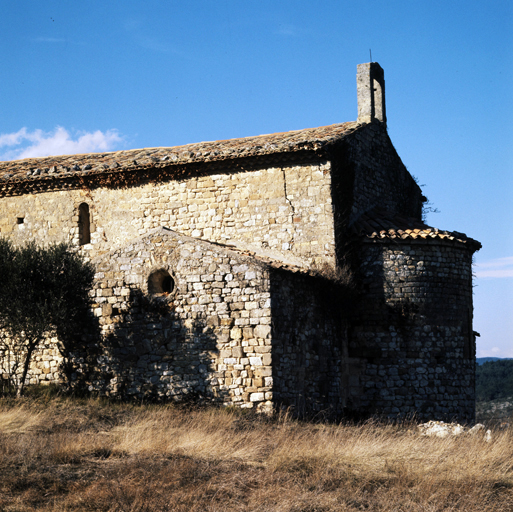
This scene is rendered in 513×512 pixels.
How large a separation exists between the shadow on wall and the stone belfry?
28.6ft

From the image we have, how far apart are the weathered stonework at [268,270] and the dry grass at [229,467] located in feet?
5.84

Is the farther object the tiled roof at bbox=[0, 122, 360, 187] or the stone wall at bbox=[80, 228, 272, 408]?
the tiled roof at bbox=[0, 122, 360, 187]

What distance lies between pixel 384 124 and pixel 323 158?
415 centimetres

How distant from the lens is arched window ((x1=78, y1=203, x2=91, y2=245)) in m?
18.1

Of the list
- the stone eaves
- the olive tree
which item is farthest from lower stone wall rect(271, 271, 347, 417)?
the olive tree

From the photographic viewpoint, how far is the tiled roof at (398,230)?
15641 millimetres

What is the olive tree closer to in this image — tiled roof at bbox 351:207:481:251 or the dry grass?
the dry grass

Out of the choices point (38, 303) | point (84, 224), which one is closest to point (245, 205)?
point (84, 224)

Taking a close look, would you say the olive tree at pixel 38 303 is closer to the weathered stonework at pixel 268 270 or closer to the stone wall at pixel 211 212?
the weathered stonework at pixel 268 270

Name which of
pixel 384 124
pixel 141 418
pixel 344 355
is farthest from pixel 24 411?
pixel 384 124

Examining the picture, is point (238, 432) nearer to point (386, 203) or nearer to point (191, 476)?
point (191, 476)

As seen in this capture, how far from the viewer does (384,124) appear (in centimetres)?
1944

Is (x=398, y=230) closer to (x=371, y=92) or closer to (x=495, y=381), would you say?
(x=371, y=92)

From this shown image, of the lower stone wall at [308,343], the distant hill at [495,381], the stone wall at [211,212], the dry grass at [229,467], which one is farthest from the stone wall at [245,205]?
the distant hill at [495,381]
